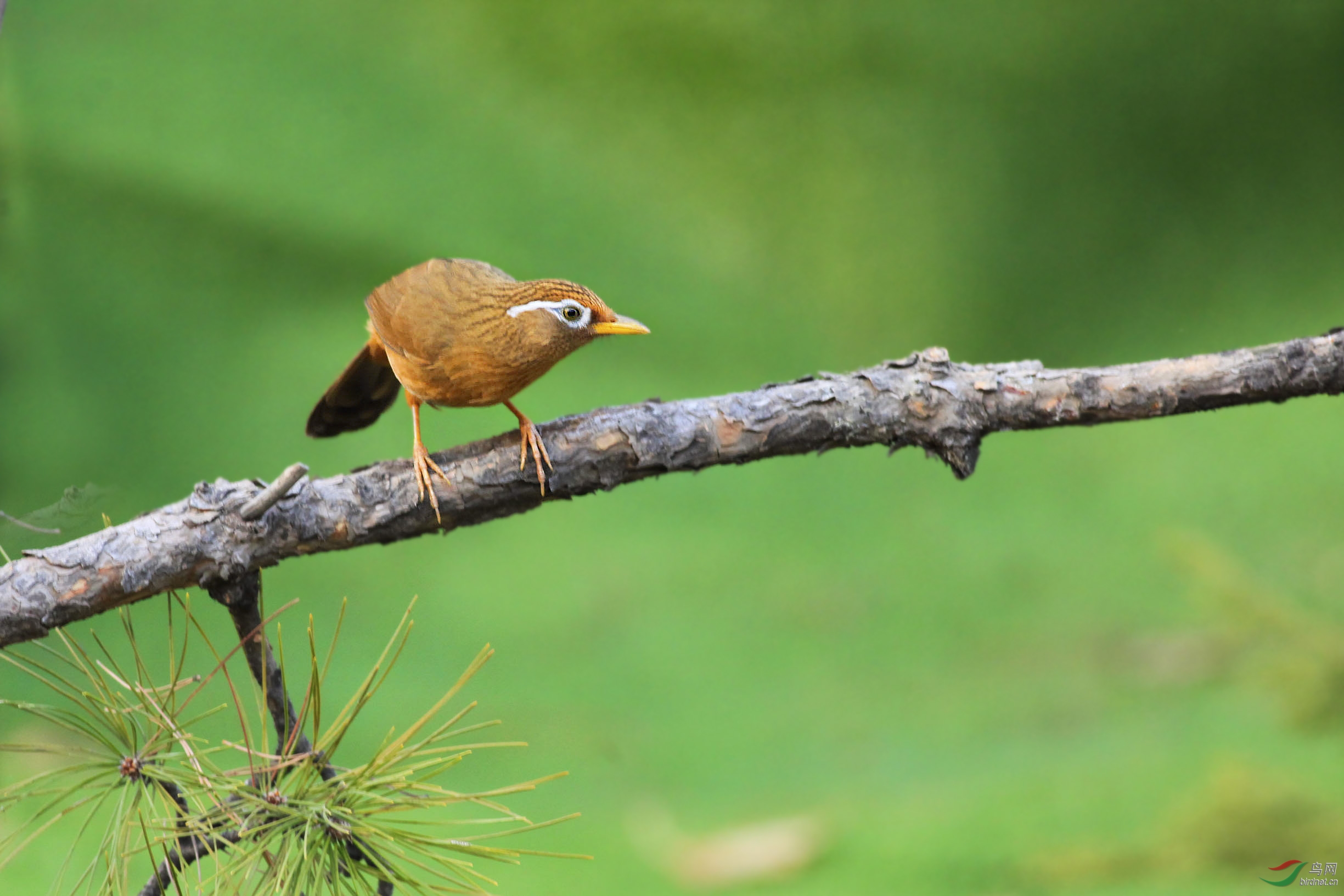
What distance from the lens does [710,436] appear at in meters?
1.74

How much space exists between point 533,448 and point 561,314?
210mm

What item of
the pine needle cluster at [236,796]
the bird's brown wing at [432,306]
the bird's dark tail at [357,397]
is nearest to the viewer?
the pine needle cluster at [236,796]

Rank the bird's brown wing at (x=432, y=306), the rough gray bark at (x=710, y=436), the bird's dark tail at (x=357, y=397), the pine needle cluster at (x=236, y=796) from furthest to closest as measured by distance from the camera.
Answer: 1. the bird's dark tail at (x=357, y=397)
2. the bird's brown wing at (x=432, y=306)
3. the rough gray bark at (x=710, y=436)
4. the pine needle cluster at (x=236, y=796)

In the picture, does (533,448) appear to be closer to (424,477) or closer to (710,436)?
(424,477)

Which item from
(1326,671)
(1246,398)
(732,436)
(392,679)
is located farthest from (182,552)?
(1326,671)

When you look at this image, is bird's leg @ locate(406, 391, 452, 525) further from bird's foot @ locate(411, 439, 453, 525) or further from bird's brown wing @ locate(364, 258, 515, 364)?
bird's brown wing @ locate(364, 258, 515, 364)

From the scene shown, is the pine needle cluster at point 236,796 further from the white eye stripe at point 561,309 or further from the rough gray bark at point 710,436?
the white eye stripe at point 561,309

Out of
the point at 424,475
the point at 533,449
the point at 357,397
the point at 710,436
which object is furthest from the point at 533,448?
the point at 357,397

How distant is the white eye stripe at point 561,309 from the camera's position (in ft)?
5.37

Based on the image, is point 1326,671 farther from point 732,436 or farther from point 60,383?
point 60,383

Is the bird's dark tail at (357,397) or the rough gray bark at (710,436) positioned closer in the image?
the rough gray bark at (710,436)

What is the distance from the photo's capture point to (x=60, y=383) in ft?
10.4

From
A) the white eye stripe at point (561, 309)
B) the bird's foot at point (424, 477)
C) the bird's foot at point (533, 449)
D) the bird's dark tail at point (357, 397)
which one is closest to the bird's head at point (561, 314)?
the white eye stripe at point (561, 309)

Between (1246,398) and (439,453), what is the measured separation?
4.10ft
